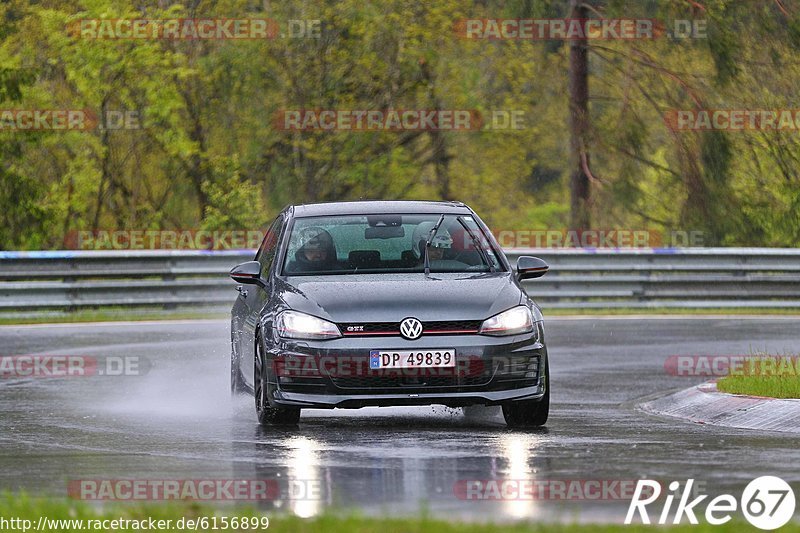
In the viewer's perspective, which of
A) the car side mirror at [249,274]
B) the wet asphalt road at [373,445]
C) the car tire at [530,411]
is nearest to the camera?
the wet asphalt road at [373,445]

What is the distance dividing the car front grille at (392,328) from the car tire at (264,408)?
83 centimetres

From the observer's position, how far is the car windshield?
12883mm

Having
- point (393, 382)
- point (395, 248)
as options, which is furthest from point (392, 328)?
point (395, 248)

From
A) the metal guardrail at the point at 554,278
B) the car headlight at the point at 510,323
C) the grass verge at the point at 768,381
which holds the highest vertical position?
the car headlight at the point at 510,323

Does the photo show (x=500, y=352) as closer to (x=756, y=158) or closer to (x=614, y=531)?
(x=614, y=531)

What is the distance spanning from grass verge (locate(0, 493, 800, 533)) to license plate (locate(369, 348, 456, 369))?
368 centimetres

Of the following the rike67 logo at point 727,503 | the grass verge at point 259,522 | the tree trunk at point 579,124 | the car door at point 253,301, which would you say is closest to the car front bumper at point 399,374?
the car door at point 253,301

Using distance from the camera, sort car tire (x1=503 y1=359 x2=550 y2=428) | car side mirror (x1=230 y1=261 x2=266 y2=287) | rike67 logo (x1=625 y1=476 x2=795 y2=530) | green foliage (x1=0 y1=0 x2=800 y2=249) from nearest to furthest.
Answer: rike67 logo (x1=625 y1=476 x2=795 y2=530) < car tire (x1=503 y1=359 x2=550 y2=428) < car side mirror (x1=230 y1=261 x2=266 y2=287) < green foliage (x1=0 y1=0 x2=800 y2=249)

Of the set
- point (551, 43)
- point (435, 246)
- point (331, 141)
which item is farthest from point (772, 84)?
point (435, 246)

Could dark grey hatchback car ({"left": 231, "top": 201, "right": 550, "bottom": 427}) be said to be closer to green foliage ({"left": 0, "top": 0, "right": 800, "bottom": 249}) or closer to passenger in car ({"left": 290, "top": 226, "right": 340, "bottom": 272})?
passenger in car ({"left": 290, "top": 226, "right": 340, "bottom": 272})

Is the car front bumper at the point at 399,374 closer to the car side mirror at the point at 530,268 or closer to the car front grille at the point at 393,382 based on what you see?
the car front grille at the point at 393,382

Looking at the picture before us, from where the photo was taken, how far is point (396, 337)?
11.7 meters

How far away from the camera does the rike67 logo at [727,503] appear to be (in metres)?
7.71

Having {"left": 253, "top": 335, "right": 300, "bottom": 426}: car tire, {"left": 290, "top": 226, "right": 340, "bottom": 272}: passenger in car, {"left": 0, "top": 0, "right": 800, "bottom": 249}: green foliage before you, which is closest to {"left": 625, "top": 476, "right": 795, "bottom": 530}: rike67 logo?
{"left": 253, "top": 335, "right": 300, "bottom": 426}: car tire
